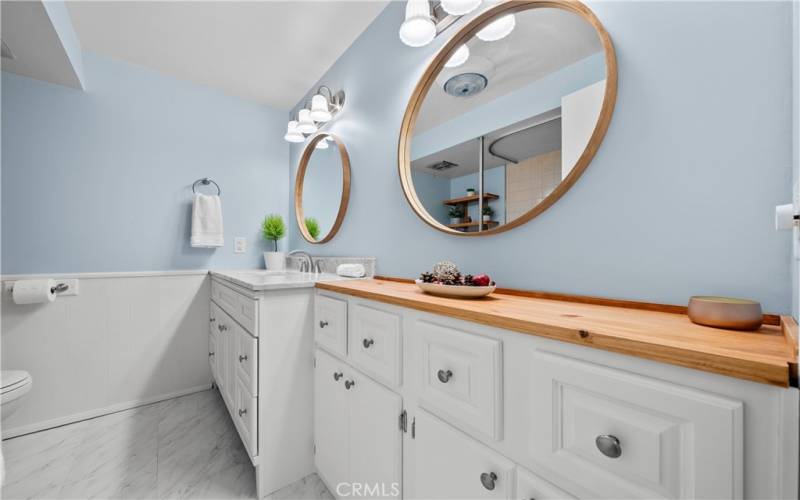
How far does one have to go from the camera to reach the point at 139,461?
61.5 inches

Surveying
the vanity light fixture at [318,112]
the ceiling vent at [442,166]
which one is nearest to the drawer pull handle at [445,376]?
the ceiling vent at [442,166]

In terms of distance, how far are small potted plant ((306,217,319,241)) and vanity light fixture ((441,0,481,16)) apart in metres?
1.56

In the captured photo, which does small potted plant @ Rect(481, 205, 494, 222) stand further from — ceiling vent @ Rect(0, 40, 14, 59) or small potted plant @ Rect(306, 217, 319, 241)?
ceiling vent @ Rect(0, 40, 14, 59)

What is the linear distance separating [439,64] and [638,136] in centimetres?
86

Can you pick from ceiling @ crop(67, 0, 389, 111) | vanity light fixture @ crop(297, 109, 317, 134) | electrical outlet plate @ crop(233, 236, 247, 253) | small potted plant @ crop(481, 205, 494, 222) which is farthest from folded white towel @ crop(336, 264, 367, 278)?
ceiling @ crop(67, 0, 389, 111)

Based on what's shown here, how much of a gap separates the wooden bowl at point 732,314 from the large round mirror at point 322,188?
1.70 m

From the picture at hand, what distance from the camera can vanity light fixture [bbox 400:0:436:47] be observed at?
50.1 inches

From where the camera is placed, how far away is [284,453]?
4.45 ft

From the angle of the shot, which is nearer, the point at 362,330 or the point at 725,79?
the point at 725,79

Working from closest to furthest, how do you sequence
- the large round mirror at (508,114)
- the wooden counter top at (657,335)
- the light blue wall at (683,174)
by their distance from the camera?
the wooden counter top at (657,335) → the light blue wall at (683,174) → the large round mirror at (508,114)

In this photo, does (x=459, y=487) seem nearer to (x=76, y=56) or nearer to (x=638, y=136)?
(x=638, y=136)

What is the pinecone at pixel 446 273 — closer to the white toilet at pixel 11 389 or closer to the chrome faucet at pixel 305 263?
the chrome faucet at pixel 305 263

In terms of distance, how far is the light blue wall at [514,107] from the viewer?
0.92 meters

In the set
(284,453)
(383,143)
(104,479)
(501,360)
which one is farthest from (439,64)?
(104,479)
